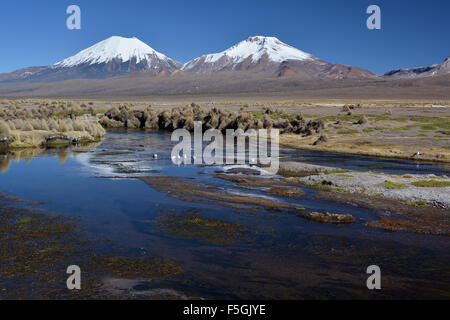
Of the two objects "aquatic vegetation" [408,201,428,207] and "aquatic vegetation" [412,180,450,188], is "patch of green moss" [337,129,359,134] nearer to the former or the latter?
"aquatic vegetation" [412,180,450,188]

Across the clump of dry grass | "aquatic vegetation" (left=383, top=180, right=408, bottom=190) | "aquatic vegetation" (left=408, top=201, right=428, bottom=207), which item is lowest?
"aquatic vegetation" (left=408, top=201, right=428, bottom=207)

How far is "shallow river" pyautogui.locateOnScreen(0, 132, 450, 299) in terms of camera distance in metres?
12.4

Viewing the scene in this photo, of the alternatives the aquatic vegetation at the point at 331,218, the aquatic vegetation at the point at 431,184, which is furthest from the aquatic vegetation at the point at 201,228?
the aquatic vegetation at the point at 431,184

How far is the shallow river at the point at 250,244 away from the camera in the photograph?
12422 millimetres

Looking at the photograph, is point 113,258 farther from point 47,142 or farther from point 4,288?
point 47,142

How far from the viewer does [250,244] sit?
51.8ft

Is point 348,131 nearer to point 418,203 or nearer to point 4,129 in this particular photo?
point 418,203

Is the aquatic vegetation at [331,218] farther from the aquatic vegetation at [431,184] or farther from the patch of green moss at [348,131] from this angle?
the patch of green moss at [348,131]

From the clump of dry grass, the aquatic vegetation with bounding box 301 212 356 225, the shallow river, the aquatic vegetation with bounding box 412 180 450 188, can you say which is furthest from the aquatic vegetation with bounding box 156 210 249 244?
the clump of dry grass

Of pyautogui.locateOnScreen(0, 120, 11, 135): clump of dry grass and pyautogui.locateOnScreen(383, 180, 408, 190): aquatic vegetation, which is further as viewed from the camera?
pyautogui.locateOnScreen(0, 120, 11, 135): clump of dry grass

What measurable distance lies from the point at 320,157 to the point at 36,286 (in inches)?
1197

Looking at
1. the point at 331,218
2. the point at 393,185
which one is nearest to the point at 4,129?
the point at 331,218
